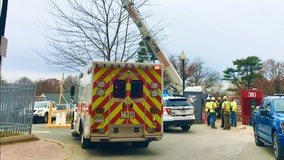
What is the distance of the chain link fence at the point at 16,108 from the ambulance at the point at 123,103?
112 inches

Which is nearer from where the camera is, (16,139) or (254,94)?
(16,139)

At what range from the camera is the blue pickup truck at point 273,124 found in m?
8.05

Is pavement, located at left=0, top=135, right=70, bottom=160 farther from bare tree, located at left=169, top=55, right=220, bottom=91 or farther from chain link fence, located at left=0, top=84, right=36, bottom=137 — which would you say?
bare tree, located at left=169, top=55, right=220, bottom=91

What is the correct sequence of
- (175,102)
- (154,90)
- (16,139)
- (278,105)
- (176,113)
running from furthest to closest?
(175,102) < (176,113) < (16,139) < (154,90) < (278,105)

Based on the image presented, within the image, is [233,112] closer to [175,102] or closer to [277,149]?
[175,102]

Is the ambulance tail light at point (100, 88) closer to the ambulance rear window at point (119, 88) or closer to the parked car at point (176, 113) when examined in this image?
the ambulance rear window at point (119, 88)

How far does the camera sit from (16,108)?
1080cm

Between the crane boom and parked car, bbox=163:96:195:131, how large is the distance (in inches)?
253

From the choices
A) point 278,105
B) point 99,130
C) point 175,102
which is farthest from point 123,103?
point 175,102

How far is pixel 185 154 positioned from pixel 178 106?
19.9 ft

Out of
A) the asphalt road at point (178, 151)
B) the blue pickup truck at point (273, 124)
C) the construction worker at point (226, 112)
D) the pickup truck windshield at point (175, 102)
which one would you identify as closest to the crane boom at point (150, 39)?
the pickup truck windshield at point (175, 102)

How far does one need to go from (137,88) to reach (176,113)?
6.27 m

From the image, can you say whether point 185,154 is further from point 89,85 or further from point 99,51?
point 99,51

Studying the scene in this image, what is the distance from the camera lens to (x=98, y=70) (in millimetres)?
9055
